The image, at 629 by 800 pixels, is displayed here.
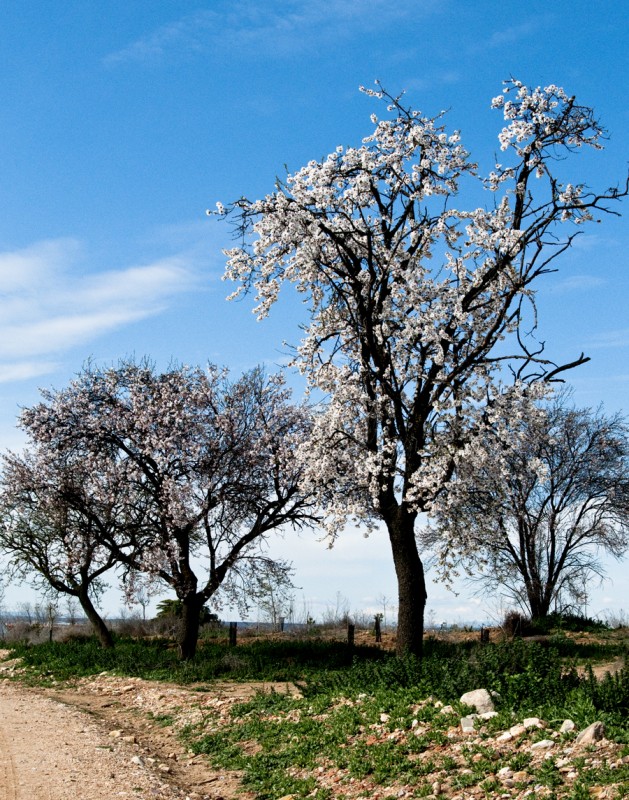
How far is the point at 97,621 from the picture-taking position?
29.5 m

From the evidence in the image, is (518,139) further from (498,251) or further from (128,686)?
(128,686)

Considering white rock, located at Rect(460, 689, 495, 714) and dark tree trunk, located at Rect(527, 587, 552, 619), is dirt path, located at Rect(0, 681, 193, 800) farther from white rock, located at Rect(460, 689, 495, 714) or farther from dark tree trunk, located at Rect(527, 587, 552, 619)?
dark tree trunk, located at Rect(527, 587, 552, 619)

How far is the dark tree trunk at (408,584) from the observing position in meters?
16.9

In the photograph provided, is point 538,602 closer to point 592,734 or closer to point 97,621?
point 97,621

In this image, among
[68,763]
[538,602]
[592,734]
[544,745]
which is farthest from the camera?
[538,602]

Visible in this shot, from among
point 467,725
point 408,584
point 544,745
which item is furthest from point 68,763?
point 408,584

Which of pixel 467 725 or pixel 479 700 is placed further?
pixel 479 700

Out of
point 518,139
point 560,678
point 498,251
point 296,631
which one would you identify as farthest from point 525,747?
point 296,631

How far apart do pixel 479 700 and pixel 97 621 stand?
2173 cm

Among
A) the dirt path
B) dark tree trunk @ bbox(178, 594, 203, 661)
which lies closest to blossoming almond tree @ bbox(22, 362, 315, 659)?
dark tree trunk @ bbox(178, 594, 203, 661)

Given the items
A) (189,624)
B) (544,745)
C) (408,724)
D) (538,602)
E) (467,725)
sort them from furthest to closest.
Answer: (538,602) < (189,624) < (408,724) < (467,725) < (544,745)

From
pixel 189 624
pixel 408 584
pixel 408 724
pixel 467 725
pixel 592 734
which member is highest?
pixel 408 584

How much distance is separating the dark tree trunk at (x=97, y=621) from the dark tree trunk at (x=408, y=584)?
15.5 meters

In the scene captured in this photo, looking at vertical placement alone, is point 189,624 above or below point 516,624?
above
